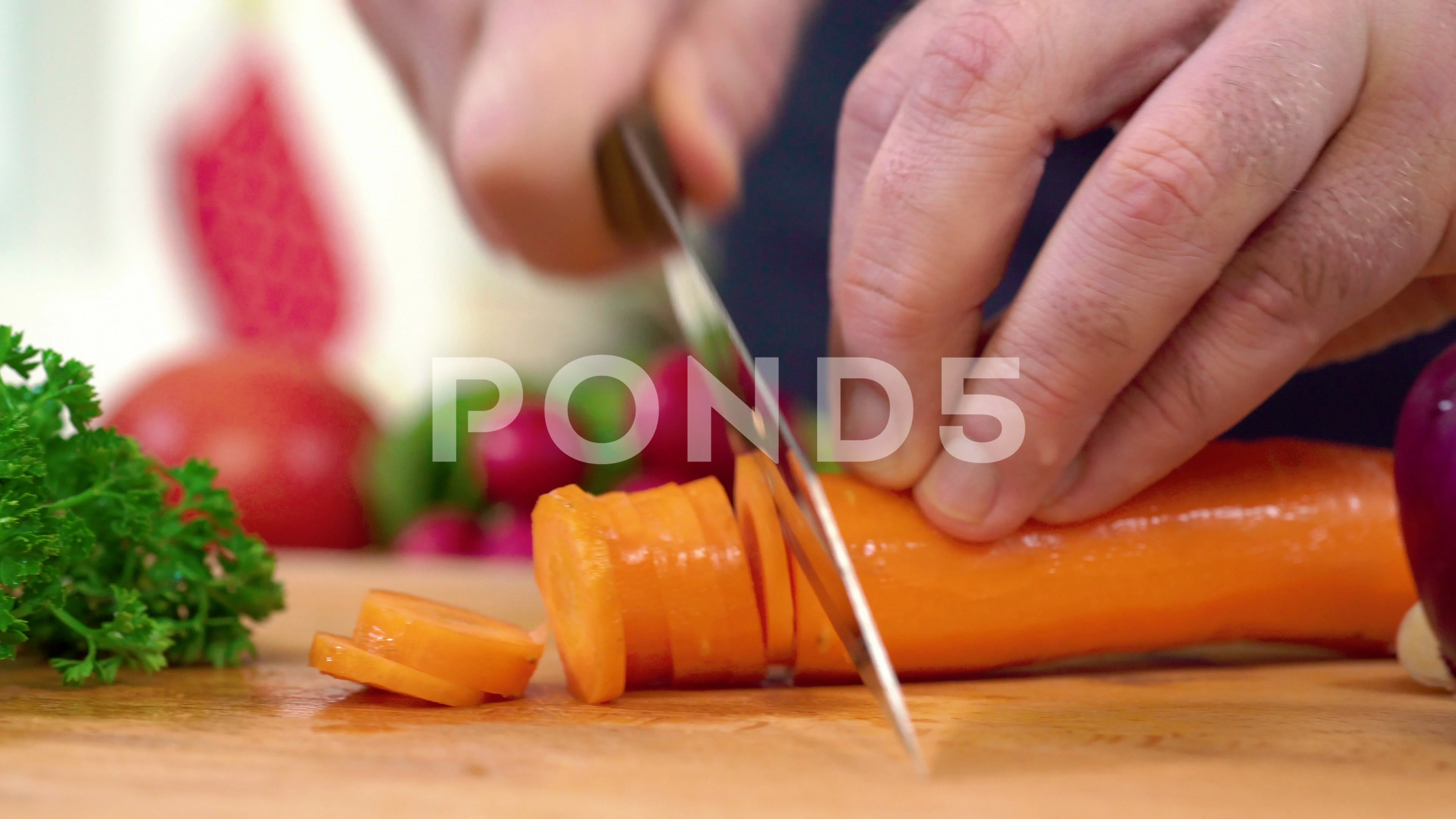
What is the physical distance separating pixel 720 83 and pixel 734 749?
3.77ft

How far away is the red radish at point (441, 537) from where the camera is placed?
2744 mm

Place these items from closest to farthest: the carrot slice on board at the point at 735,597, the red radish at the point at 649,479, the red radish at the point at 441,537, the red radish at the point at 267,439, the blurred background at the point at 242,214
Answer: the carrot slice on board at the point at 735,597 < the red radish at the point at 649,479 < the red radish at the point at 441,537 < the red radish at the point at 267,439 < the blurred background at the point at 242,214

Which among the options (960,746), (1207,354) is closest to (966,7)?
(1207,354)

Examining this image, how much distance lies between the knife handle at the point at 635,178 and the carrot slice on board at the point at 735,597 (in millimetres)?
431

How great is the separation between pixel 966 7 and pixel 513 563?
5.89 ft

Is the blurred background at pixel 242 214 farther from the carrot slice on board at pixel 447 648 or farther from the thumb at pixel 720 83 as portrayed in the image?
the carrot slice on board at pixel 447 648

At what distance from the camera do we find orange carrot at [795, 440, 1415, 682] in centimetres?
127

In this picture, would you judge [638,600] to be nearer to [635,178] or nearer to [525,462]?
[635,178]

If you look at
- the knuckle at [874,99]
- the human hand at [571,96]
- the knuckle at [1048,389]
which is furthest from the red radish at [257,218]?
the knuckle at [1048,389]

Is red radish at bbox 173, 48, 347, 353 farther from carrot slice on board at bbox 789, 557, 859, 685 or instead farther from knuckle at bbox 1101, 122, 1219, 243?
knuckle at bbox 1101, 122, 1219, 243

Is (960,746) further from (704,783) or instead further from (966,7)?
(966,7)

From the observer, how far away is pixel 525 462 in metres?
2.70

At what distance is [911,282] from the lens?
113cm

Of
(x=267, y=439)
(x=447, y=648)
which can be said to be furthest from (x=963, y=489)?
(x=267, y=439)
